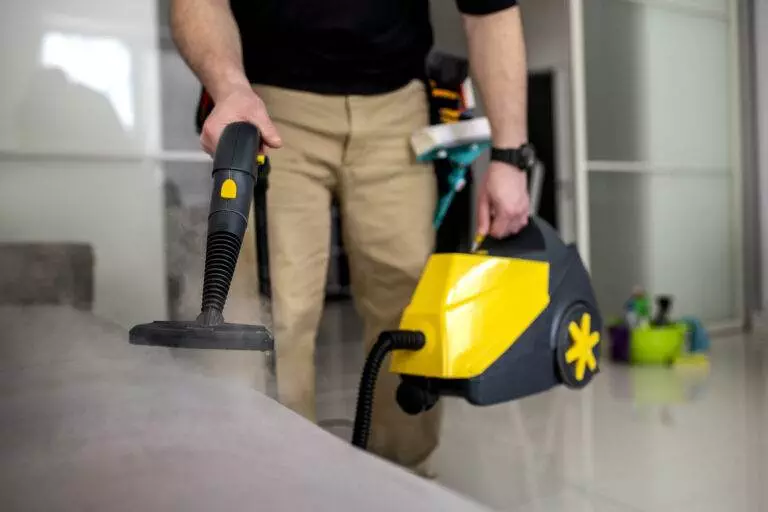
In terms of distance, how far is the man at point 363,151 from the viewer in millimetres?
979

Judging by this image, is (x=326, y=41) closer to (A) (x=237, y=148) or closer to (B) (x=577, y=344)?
(A) (x=237, y=148)

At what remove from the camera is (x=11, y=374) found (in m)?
0.45

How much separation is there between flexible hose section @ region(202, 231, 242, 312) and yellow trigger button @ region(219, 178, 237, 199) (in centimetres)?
3

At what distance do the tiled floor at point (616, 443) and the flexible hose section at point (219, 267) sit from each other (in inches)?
28.0

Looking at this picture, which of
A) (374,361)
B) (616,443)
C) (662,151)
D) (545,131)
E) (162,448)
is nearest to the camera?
(162,448)

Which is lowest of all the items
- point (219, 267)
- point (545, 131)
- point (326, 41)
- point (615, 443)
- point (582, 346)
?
point (615, 443)

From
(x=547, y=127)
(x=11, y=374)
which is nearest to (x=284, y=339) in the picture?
(x=11, y=374)

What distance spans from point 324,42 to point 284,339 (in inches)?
16.4

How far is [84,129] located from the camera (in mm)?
1681

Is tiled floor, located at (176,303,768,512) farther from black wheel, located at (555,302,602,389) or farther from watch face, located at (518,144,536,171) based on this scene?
watch face, located at (518,144,536,171)

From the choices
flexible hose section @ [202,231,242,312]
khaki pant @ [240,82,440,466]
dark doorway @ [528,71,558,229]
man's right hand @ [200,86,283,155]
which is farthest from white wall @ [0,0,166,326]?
dark doorway @ [528,71,558,229]

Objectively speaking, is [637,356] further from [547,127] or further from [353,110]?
[353,110]

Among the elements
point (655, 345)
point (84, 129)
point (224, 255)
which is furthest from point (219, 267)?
point (655, 345)

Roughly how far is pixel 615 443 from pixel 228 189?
1023 mm
